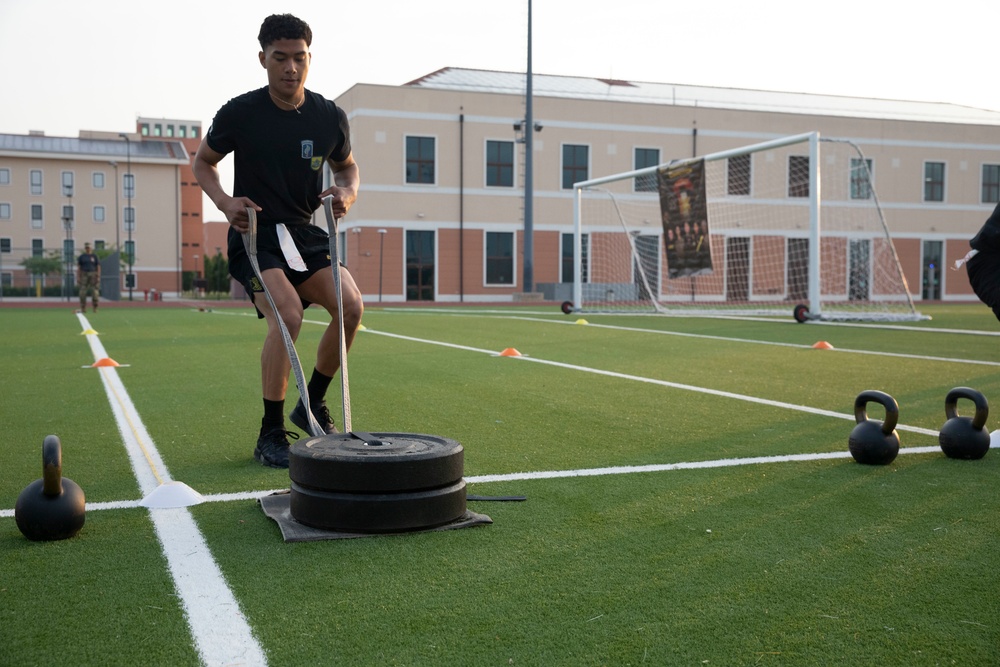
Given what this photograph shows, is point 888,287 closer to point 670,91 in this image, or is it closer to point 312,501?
point 670,91

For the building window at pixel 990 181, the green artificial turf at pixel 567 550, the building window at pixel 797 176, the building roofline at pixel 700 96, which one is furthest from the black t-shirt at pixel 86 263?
the building window at pixel 990 181

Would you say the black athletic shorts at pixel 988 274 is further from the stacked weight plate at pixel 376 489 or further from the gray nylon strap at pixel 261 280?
the gray nylon strap at pixel 261 280

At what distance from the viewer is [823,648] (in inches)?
87.4

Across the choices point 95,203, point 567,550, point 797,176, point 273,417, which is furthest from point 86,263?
point 95,203

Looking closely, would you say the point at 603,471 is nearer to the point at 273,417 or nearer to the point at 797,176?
the point at 273,417

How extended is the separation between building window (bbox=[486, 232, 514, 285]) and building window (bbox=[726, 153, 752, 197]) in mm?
10280

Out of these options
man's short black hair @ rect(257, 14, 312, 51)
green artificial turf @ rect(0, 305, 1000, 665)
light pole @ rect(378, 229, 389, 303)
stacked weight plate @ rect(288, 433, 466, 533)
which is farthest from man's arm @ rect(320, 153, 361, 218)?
light pole @ rect(378, 229, 389, 303)

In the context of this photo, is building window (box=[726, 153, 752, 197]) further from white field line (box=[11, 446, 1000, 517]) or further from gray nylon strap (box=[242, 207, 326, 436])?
gray nylon strap (box=[242, 207, 326, 436])

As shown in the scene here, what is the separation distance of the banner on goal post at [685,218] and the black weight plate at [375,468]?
19.0 metres

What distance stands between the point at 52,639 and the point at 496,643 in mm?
1078

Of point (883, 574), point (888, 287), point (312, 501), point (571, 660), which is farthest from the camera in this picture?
point (888, 287)

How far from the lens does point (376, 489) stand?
Result: 124 inches

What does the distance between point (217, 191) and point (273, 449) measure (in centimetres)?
130

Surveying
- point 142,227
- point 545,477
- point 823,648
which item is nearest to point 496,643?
point 823,648
